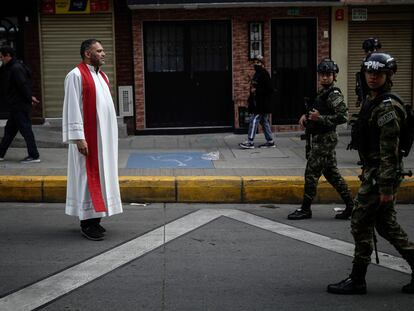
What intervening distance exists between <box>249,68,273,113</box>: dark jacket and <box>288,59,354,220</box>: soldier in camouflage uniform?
194 inches

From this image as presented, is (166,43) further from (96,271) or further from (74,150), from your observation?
(96,271)

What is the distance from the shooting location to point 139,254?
6.95 metres

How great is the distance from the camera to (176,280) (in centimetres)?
614

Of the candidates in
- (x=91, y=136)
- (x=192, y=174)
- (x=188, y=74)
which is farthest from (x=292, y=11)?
(x=91, y=136)

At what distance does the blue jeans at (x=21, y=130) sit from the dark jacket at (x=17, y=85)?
11 centimetres

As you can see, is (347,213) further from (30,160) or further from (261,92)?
(30,160)

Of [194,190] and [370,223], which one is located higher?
[370,223]

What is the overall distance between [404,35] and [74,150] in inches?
410

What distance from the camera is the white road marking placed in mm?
5738

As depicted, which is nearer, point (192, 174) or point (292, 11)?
point (192, 174)

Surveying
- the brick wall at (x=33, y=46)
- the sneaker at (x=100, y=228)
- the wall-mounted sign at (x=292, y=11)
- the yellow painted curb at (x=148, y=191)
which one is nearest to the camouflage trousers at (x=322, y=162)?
the yellow painted curb at (x=148, y=191)

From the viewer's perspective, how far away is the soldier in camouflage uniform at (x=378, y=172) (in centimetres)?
541

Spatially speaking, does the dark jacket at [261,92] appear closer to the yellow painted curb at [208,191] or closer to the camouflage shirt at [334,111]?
the yellow painted curb at [208,191]

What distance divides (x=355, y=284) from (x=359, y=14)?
1067 cm
